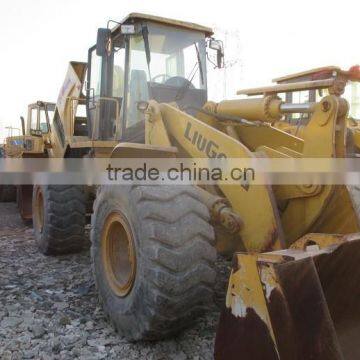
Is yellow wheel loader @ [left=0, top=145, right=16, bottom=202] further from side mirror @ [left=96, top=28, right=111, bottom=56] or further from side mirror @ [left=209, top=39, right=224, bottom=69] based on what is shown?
side mirror @ [left=209, top=39, right=224, bottom=69]

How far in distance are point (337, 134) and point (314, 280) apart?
41.6 inches

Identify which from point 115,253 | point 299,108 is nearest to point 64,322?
point 115,253

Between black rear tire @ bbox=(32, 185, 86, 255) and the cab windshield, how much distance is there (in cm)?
130

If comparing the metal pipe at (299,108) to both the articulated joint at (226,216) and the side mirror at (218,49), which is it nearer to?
the articulated joint at (226,216)

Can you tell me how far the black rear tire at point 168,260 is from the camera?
2.70 metres

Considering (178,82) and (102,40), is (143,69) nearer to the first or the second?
(178,82)

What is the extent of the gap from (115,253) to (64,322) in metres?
0.67

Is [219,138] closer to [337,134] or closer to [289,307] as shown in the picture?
[337,134]

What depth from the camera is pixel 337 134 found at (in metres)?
2.83

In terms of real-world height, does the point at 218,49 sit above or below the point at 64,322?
above

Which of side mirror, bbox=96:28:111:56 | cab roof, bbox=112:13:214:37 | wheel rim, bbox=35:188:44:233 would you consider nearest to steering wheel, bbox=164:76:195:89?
cab roof, bbox=112:13:214:37

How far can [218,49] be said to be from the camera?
507 centimetres

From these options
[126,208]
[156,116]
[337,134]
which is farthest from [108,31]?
[337,134]

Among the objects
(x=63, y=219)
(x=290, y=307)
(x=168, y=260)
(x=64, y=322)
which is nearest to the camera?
(x=290, y=307)
